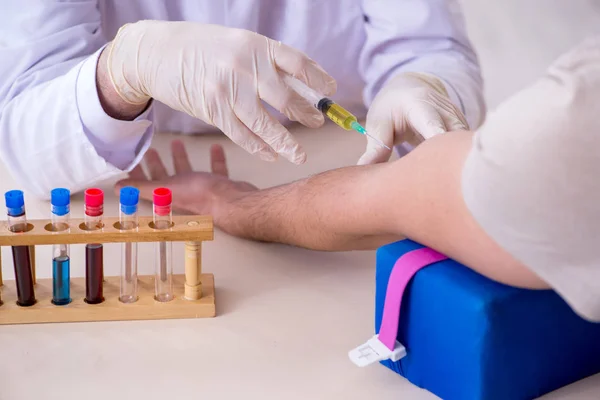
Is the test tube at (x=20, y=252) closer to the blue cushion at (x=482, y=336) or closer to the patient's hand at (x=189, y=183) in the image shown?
the patient's hand at (x=189, y=183)

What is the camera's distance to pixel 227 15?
1832 mm

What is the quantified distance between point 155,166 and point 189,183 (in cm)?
15

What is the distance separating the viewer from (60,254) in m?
→ 1.28

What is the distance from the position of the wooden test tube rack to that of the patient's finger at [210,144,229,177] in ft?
1.52

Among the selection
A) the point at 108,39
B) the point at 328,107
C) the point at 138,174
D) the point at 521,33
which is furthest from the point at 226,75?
the point at 521,33

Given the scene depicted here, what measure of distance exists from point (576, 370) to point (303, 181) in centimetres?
53

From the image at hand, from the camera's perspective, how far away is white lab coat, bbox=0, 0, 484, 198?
60.2 inches

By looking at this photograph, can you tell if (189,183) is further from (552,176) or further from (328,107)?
(552,176)

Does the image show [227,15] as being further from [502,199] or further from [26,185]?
[502,199]

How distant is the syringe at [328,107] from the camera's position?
1311mm

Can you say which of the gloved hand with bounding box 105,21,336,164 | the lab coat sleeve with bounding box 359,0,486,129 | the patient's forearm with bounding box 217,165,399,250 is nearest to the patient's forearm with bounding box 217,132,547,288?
the patient's forearm with bounding box 217,165,399,250

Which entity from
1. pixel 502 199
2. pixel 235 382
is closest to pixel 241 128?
pixel 235 382

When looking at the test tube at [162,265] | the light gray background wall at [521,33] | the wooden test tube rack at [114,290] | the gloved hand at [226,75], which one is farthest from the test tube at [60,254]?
the light gray background wall at [521,33]

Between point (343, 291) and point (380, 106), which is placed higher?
point (380, 106)
